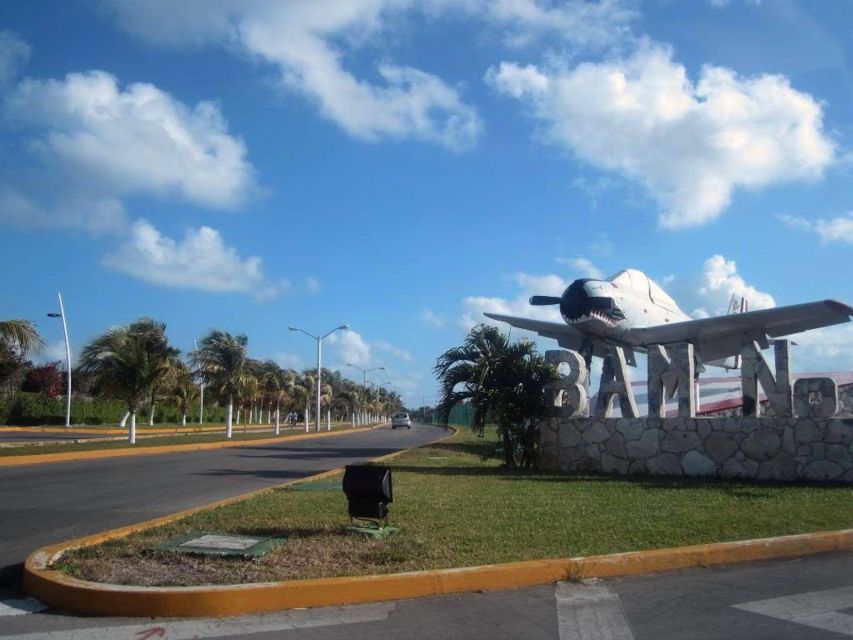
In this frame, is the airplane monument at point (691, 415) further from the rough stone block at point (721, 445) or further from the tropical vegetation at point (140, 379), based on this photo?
the tropical vegetation at point (140, 379)

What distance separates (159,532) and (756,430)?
11852 millimetres

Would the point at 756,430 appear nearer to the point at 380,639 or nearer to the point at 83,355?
the point at 380,639

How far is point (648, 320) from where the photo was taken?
25.1 m

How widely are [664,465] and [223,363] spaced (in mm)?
31724

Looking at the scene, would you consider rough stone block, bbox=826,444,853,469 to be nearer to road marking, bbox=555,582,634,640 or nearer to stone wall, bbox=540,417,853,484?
stone wall, bbox=540,417,853,484

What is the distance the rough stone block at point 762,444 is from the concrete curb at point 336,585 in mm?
7762

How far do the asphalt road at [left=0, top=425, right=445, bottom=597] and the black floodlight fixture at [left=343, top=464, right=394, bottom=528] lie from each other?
3.27 metres

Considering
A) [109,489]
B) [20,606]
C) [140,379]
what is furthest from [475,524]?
[140,379]

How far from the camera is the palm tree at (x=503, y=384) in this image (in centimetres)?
1812

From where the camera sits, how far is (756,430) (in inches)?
598

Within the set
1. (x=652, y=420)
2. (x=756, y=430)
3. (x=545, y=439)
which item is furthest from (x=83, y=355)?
(x=756, y=430)

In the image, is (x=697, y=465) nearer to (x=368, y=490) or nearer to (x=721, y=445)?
(x=721, y=445)

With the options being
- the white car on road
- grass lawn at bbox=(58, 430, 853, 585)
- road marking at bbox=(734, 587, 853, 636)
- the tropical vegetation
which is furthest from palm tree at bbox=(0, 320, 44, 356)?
the white car on road

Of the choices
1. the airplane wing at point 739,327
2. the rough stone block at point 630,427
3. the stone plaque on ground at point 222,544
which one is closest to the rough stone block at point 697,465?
the rough stone block at point 630,427
